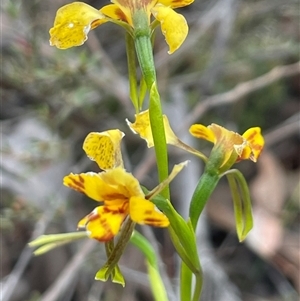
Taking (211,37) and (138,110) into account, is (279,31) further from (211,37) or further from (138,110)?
(138,110)

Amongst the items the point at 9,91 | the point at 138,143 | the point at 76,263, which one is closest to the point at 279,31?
the point at 138,143

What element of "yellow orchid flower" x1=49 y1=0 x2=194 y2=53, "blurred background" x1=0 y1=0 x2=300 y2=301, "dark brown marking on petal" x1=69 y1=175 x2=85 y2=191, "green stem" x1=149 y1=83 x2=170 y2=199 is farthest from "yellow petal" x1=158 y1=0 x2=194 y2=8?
"blurred background" x1=0 y1=0 x2=300 y2=301

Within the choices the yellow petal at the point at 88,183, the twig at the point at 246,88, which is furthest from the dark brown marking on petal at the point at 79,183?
the twig at the point at 246,88

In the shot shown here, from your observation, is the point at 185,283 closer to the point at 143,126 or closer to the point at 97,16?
the point at 143,126

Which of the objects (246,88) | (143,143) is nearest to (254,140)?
(246,88)

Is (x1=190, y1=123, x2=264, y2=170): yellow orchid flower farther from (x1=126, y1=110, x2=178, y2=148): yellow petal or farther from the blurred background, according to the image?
the blurred background

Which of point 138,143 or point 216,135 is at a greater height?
point 216,135
